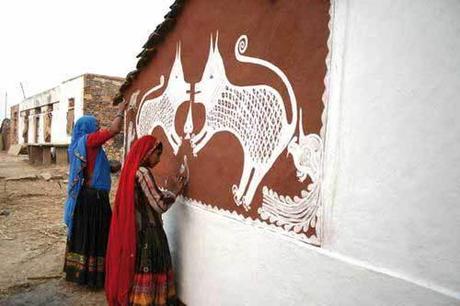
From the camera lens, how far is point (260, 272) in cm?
248

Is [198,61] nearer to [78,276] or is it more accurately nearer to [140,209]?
[140,209]

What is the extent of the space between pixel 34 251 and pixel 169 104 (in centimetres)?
354

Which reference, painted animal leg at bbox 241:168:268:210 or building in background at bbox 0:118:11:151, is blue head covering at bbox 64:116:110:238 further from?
building in background at bbox 0:118:11:151

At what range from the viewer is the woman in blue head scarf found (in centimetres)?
413

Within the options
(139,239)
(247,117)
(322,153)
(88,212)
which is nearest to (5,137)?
(88,212)

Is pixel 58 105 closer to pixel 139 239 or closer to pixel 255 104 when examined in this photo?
pixel 139 239

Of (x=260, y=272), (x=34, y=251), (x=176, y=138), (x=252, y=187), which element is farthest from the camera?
(x=34, y=251)

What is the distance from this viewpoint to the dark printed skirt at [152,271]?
10.6 feet

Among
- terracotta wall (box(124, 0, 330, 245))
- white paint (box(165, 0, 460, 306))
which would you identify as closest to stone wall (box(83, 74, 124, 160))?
terracotta wall (box(124, 0, 330, 245))

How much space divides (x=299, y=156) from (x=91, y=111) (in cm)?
1482

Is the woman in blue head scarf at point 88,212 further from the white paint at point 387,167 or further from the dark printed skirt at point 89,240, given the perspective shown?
the white paint at point 387,167

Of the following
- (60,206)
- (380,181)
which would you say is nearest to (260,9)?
(380,181)

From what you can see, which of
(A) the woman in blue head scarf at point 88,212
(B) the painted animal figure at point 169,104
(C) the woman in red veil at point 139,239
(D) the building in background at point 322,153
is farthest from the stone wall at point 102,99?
(D) the building in background at point 322,153

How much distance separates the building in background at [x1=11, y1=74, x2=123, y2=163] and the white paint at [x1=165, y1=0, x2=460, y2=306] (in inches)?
552
